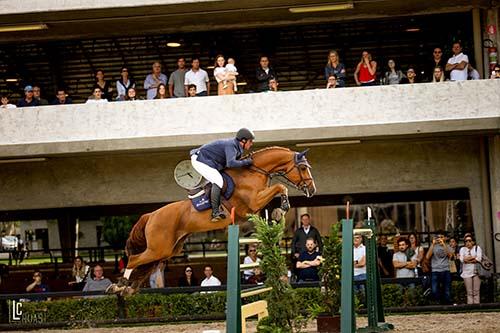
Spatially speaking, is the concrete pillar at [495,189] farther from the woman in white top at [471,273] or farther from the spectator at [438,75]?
the woman in white top at [471,273]

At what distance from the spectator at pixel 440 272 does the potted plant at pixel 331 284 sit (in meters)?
3.54

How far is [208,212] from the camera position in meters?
11.4

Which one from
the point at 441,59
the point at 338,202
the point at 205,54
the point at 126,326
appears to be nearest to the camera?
the point at 126,326

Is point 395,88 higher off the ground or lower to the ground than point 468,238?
higher

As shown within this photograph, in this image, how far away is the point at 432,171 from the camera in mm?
19109

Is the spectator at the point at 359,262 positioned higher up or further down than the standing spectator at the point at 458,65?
further down

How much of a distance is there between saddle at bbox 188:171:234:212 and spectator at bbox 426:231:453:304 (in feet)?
19.6

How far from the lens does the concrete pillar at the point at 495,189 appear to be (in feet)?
59.6

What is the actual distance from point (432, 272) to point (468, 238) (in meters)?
0.96

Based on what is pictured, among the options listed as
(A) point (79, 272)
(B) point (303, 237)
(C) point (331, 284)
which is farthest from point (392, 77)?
(A) point (79, 272)

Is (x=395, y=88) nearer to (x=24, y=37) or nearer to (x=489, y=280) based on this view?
(x=489, y=280)

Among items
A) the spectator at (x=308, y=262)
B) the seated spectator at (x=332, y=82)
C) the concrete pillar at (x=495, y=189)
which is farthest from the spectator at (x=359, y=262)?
the concrete pillar at (x=495, y=189)

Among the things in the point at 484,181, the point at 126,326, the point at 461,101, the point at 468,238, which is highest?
the point at 461,101

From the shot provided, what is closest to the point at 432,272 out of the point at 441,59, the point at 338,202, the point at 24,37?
the point at 441,59
